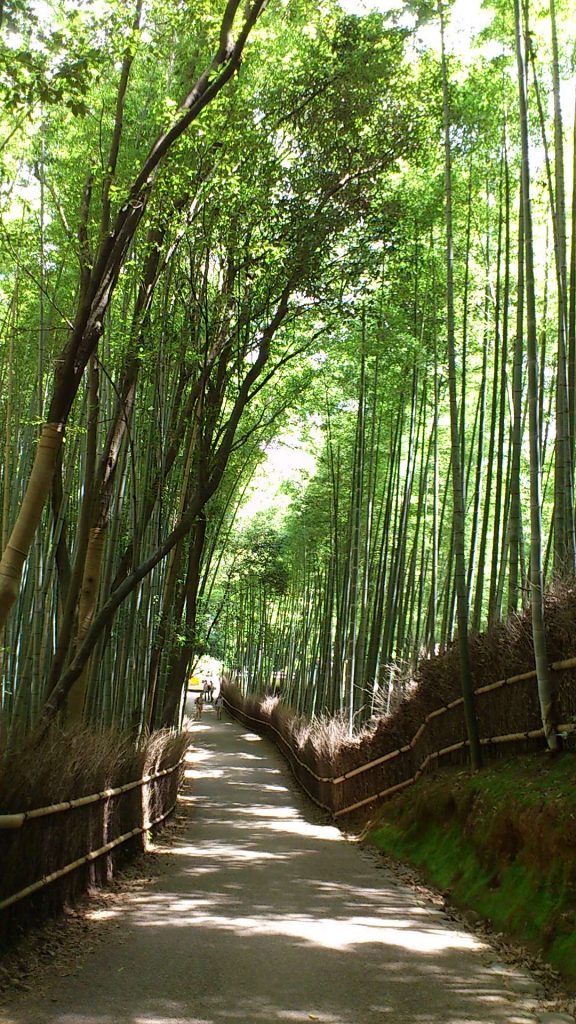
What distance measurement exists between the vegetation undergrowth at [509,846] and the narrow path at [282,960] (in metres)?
0.20

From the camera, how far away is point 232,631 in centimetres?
2447

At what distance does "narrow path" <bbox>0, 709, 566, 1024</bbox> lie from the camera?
260cm

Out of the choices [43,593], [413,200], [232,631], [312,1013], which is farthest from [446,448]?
[232,631]

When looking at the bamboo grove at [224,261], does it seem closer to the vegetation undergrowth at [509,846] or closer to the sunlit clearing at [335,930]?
the vegetation undergrowth at [509,846]

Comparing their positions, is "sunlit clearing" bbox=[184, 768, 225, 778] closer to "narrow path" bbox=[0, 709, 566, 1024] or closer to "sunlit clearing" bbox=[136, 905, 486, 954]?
"narrow path" bbox=[0, 709, 566, 1024]

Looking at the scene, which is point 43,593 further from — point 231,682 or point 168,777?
point 231,682

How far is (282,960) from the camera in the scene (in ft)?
10.3

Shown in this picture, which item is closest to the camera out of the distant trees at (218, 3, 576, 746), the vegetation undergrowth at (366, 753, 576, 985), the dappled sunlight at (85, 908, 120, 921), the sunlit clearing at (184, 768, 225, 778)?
the vegetation undergrowth at (366, 753, 576, 985)

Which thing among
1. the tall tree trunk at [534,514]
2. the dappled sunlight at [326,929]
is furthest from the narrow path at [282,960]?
the tall tree trunk at [534,514]

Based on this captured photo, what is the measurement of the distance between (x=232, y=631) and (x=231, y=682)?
4117mm

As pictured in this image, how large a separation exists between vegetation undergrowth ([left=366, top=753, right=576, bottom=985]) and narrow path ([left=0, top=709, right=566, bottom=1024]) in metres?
0.20

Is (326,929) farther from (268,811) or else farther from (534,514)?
(268,811)

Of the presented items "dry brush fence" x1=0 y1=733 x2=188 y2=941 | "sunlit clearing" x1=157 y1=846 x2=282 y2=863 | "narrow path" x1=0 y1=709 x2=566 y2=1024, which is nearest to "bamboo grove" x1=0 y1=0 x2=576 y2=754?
"dry brush fence" x1=0 y1=733 x2=188 y2=941

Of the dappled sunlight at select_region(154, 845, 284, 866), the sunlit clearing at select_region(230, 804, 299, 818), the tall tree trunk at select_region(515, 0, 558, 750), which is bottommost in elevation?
the sunlit clearing at select_region(230, 804, 299, 818)
